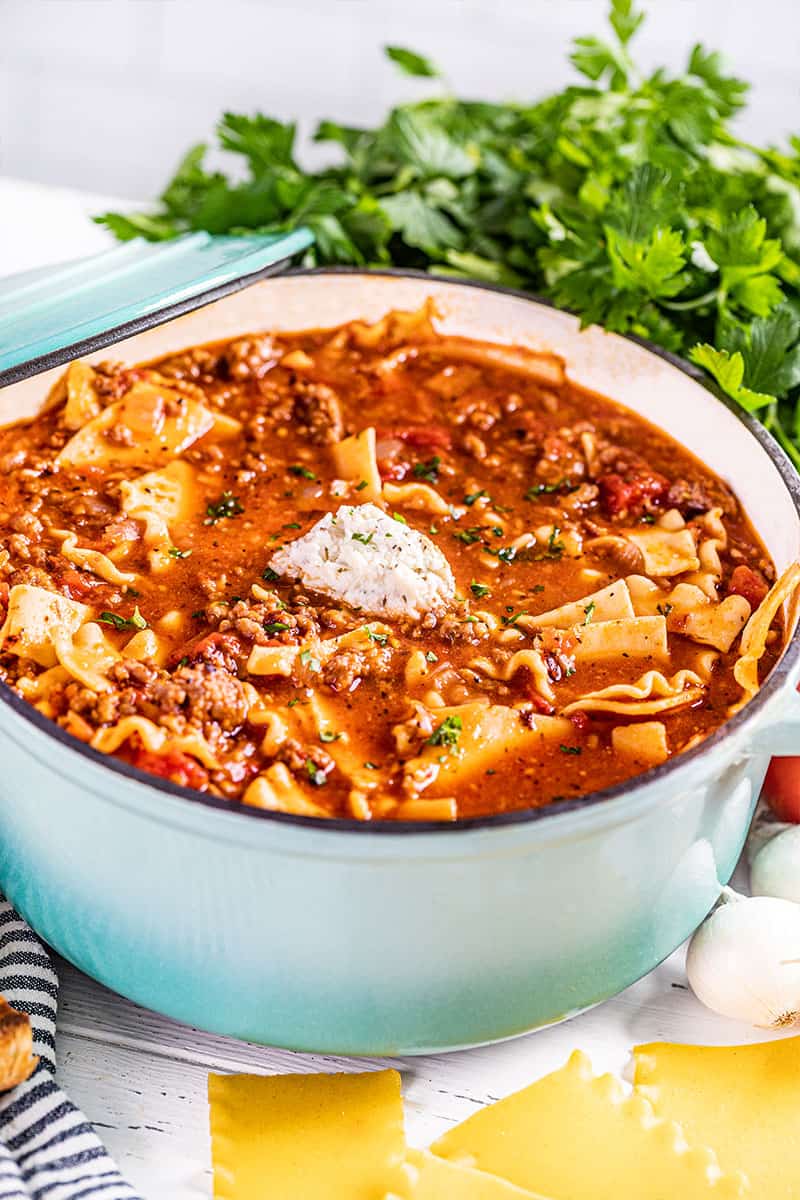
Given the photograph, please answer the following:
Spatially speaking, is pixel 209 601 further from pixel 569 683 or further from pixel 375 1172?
pixel 375 1172

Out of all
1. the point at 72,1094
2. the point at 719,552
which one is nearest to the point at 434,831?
the point at 72,1094

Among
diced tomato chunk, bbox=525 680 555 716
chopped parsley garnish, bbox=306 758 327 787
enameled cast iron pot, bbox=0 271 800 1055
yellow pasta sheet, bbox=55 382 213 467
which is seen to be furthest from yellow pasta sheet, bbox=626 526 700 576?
yellow pasta sheet, bbox=55 382 213 467

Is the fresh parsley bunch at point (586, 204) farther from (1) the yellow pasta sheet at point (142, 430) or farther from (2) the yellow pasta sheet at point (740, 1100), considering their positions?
(2) the yellow pasta sheet at point (740, 1100)

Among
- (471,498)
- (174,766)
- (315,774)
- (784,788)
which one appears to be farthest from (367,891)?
(471,498)

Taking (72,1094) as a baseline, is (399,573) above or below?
above

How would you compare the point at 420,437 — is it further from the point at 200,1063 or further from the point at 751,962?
the point at 200,1063

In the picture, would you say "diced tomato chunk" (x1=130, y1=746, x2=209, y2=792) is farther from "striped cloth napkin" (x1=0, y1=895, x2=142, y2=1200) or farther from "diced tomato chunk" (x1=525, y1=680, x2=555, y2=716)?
"diced tomato chunk" (x1=525, y1=680, x2=555, y2=716)

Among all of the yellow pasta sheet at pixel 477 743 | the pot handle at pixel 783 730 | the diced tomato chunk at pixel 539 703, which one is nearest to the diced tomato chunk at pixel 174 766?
the yellow pasta sheet at pixel 477 743
